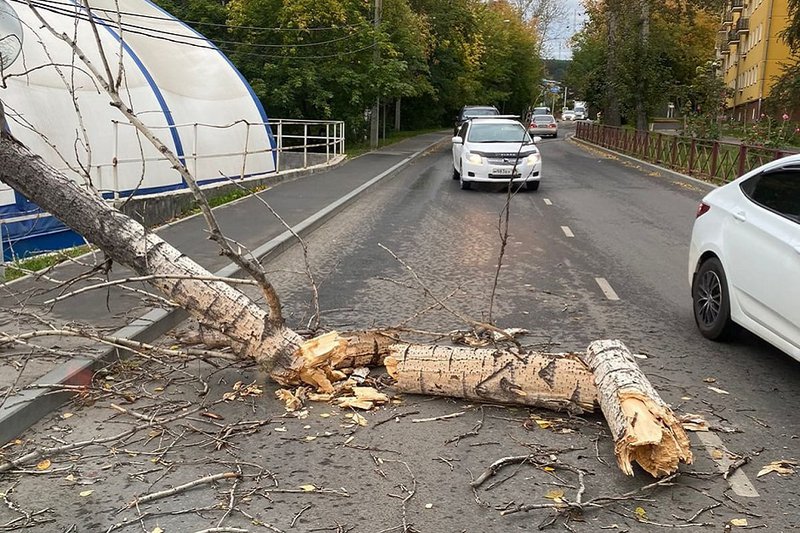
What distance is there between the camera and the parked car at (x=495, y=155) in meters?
18.3

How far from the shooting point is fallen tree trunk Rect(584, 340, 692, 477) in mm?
4090

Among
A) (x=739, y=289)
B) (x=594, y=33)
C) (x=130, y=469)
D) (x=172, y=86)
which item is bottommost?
(x=130, y=469)

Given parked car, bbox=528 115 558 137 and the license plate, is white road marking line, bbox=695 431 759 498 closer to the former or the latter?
the license plate

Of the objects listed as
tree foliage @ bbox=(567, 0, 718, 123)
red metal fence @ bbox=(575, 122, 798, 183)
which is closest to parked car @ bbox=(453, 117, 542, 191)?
red metal fence @ bbox=(575, 122, 798, 183)

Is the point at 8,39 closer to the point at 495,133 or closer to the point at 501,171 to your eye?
the point at 501,171

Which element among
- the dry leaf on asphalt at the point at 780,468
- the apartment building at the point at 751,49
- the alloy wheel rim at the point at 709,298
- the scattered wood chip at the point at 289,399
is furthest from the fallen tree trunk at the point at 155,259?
the apartment building at the point at 751,49

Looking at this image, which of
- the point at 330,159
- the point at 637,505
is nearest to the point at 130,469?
the point at 637,505

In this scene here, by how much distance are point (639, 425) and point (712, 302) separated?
2847 millimetres

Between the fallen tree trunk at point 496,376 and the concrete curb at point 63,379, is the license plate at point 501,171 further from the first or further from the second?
the fallen tree trunk at point 496,376

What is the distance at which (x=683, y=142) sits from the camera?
77.0 ft

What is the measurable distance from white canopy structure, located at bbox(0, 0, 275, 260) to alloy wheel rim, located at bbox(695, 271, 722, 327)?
4.46 m

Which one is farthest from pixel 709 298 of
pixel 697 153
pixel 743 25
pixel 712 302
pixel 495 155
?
pixel 743 25

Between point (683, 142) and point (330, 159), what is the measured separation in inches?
436

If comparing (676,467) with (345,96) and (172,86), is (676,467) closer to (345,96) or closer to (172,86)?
(172,86)
